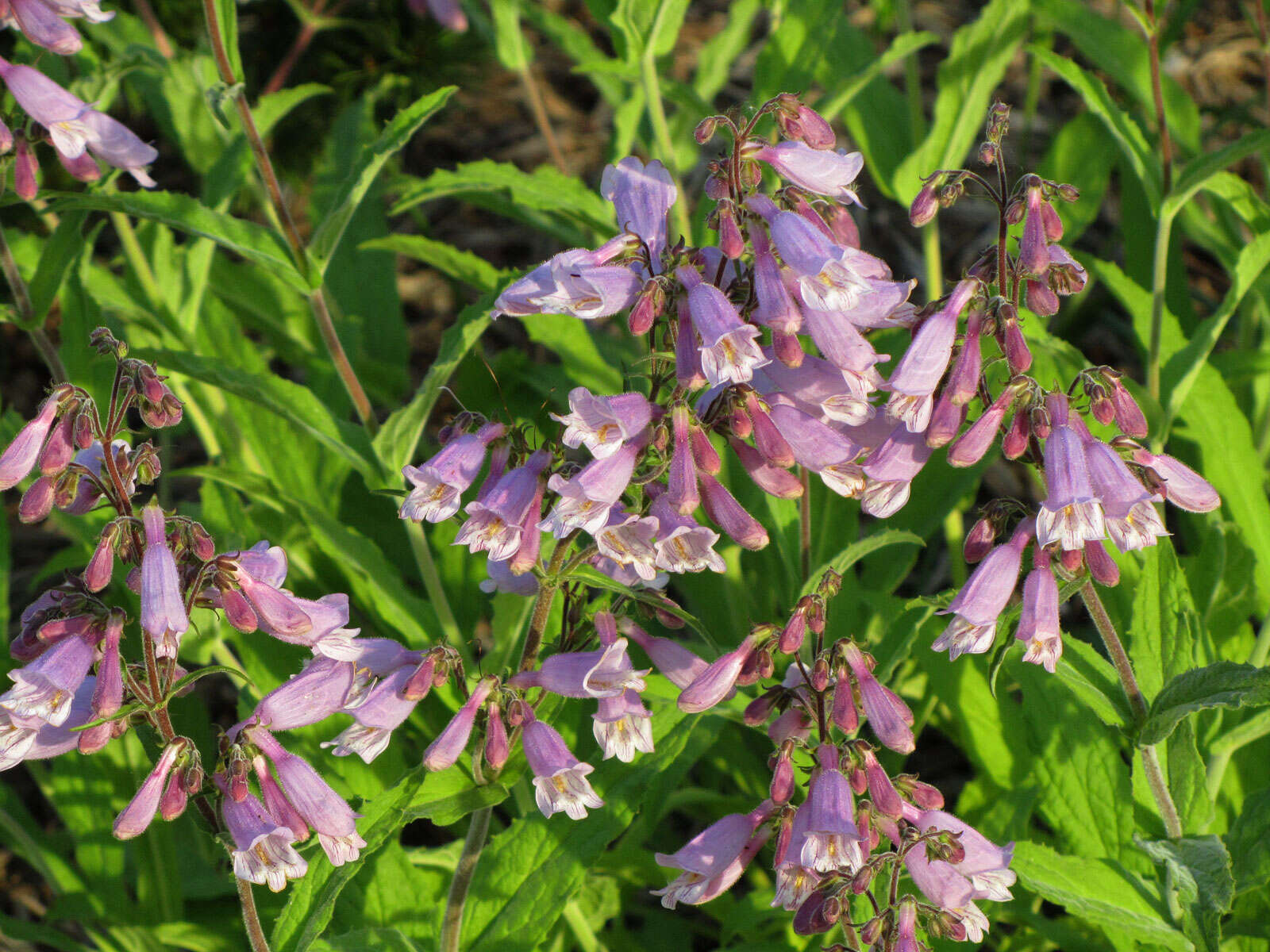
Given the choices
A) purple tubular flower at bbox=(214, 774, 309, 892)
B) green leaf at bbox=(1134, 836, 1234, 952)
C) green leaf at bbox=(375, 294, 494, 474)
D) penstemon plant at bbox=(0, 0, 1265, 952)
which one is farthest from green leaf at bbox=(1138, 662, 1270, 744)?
green leaf at bbox=(375, 294, 494, 474)

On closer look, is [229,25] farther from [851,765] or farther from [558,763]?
[851,765]

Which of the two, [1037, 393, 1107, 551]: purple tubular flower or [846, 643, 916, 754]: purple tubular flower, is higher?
[1037, 393, 1107, 551]: purple tubular flower

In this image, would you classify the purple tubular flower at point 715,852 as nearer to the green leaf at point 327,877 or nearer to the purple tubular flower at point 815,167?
the green leaf at point 327,877

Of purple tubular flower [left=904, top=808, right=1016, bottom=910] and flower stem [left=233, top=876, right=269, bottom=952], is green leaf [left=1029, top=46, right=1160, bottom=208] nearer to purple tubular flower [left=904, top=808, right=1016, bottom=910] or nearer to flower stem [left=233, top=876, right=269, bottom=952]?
purple tubular flower [left=904, top=808, right=1016, bottom=910]

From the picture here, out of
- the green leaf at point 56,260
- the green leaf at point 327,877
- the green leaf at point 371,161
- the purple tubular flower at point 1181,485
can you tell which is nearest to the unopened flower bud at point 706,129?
the purple tubular flower at point 1181,485

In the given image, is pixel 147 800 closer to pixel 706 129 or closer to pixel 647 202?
pixel 647 202

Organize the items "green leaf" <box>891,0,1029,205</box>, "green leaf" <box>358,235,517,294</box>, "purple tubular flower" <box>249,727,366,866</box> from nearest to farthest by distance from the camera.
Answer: "purple tubular flower" <box>249,727,366,866</box>
"green leaf" <box>358,235,517,294</box>
"green leaf" <box>891,0,1029,205</box>

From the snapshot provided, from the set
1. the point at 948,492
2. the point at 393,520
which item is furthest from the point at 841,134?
the point at 393,520

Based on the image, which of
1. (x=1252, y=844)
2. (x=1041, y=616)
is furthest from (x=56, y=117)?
(x=1252, y=844)
